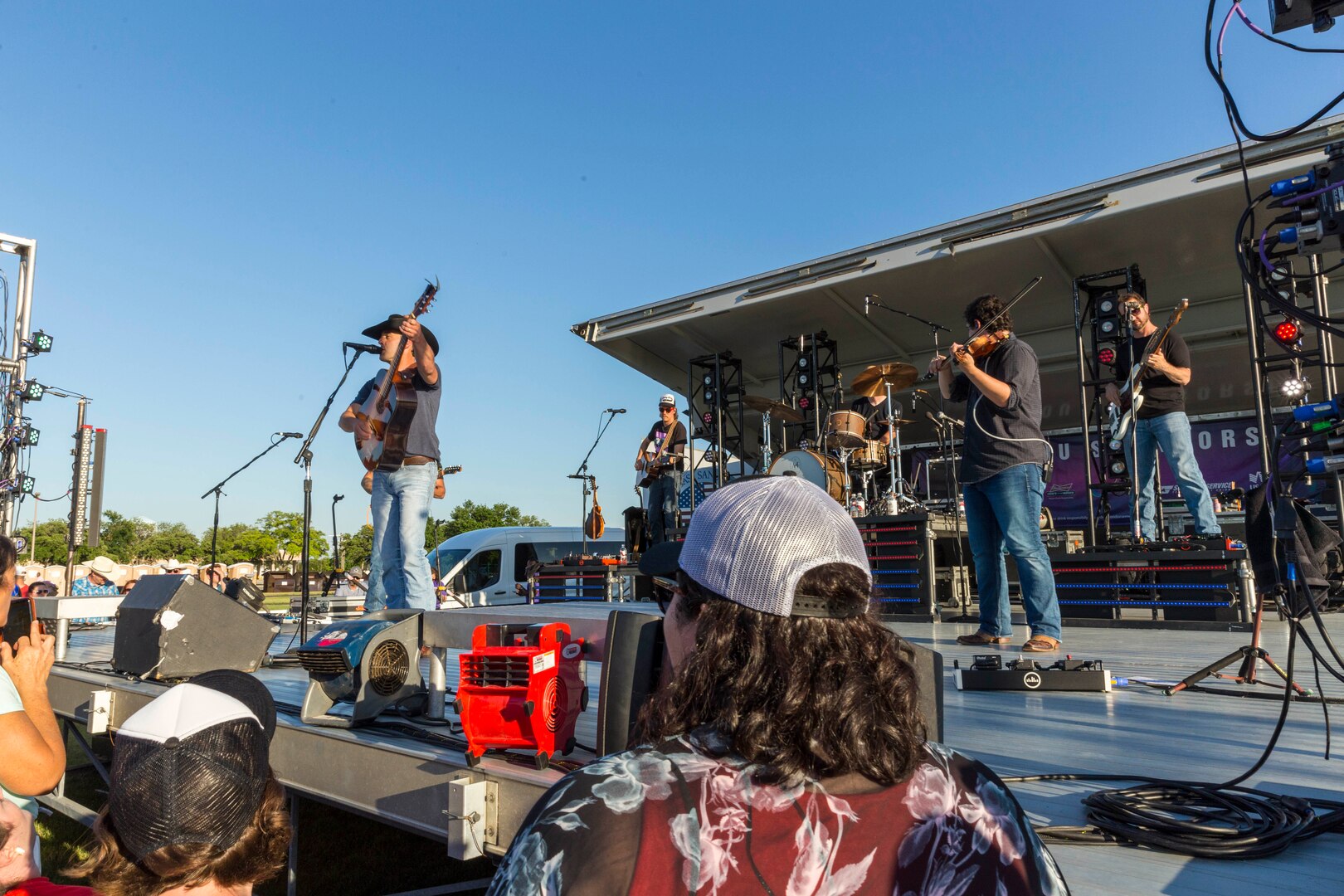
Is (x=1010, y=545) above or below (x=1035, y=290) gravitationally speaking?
below

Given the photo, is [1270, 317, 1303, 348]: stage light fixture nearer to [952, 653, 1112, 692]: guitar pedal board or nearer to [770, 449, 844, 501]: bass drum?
[770, 449, 844, 501]: bass drum

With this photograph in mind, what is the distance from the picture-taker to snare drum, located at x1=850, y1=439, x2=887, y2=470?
8977 mm

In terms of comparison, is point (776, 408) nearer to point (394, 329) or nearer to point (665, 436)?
point (665, 436)

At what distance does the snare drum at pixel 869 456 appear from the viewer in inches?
353

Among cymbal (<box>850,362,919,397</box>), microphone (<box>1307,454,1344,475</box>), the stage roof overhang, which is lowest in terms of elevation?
microphone (<box>1307,454,1344,475</box>)

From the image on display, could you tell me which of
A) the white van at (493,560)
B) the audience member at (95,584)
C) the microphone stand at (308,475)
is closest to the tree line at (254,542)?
the audience member at (95,584)

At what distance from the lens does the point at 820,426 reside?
1014 cm

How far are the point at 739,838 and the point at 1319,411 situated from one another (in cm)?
169

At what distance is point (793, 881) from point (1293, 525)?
5.40 ft

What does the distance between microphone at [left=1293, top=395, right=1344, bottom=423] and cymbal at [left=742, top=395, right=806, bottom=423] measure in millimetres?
7910

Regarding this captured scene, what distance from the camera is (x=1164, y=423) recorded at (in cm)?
573

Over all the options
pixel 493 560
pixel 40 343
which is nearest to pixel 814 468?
pixel 493 560

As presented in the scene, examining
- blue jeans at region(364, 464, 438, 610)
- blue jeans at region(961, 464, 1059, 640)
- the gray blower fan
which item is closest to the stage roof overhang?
blue jeans at region(961, 464, 1059, 640)

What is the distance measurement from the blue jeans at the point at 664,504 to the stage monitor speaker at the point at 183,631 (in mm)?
5972
